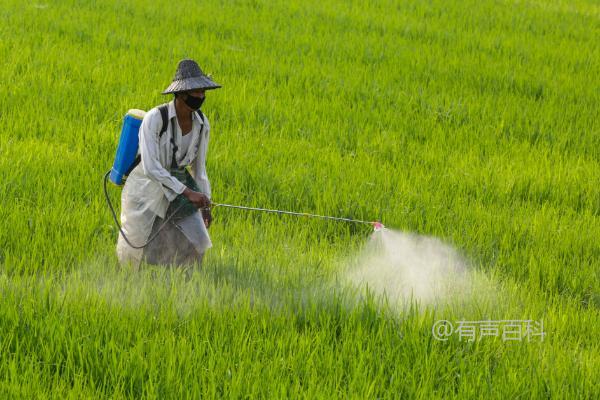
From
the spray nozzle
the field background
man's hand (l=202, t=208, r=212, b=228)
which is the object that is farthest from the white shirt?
the spray nozzle

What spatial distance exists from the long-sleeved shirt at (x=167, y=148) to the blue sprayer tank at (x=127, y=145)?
0.06 meters

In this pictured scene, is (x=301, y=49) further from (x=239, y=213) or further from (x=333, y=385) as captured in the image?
(x=333, y=385)

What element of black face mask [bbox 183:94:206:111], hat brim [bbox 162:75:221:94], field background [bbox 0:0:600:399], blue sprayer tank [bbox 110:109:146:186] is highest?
hat brim [bbox 162:75:221:94]

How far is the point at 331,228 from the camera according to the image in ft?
16.3

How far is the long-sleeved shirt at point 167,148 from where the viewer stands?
3904 mm

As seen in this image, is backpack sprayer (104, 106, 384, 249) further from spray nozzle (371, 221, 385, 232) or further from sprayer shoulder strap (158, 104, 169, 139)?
spray nozzle (371, 221, 385, 232)

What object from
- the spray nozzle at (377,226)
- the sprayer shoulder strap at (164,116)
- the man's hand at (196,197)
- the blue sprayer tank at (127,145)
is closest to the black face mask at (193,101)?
the sprayer shoulder strap at (164,116)

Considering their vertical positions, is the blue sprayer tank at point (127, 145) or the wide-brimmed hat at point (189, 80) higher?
the wide-brimmed hat at point (189, 80)

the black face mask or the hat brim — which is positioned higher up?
the hat brim

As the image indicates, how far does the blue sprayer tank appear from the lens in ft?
13.0

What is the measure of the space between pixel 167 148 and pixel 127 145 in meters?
0.20

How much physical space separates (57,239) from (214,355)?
146 cm

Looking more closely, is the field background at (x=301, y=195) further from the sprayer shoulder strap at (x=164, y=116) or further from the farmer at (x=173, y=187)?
the sprayer shoulder strap at (x=164, y=116)

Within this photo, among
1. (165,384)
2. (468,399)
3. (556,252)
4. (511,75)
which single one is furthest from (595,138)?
(165,384)
